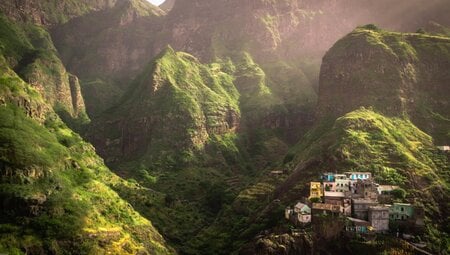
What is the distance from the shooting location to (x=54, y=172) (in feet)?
468

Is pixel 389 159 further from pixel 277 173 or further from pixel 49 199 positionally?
pixel 49 199

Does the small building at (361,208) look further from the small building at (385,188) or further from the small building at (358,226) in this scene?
the small building at (385,188)

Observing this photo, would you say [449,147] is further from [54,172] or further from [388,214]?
[54,172]

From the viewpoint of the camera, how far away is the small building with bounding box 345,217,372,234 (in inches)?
5000

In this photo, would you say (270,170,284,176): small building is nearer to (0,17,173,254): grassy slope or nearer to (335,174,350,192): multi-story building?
(335,174,350,192): multi-story building

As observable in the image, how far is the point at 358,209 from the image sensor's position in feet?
438

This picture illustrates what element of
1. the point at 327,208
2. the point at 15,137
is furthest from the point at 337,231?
the point at 15,137

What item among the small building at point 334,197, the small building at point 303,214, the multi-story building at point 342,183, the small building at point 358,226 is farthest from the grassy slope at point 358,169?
the small building at point 358,226

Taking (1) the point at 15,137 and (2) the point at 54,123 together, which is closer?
(1) the point at 15,137

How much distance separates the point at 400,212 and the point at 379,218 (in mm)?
6927

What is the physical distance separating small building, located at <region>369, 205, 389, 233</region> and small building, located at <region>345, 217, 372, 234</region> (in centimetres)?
170

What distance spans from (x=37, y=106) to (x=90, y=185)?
33.0 metres

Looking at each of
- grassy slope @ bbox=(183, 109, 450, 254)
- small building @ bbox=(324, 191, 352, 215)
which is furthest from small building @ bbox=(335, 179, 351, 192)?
grassy slope @ bbox=(183, 109, 450, 254)

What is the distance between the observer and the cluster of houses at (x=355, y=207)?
129125 millimetres
